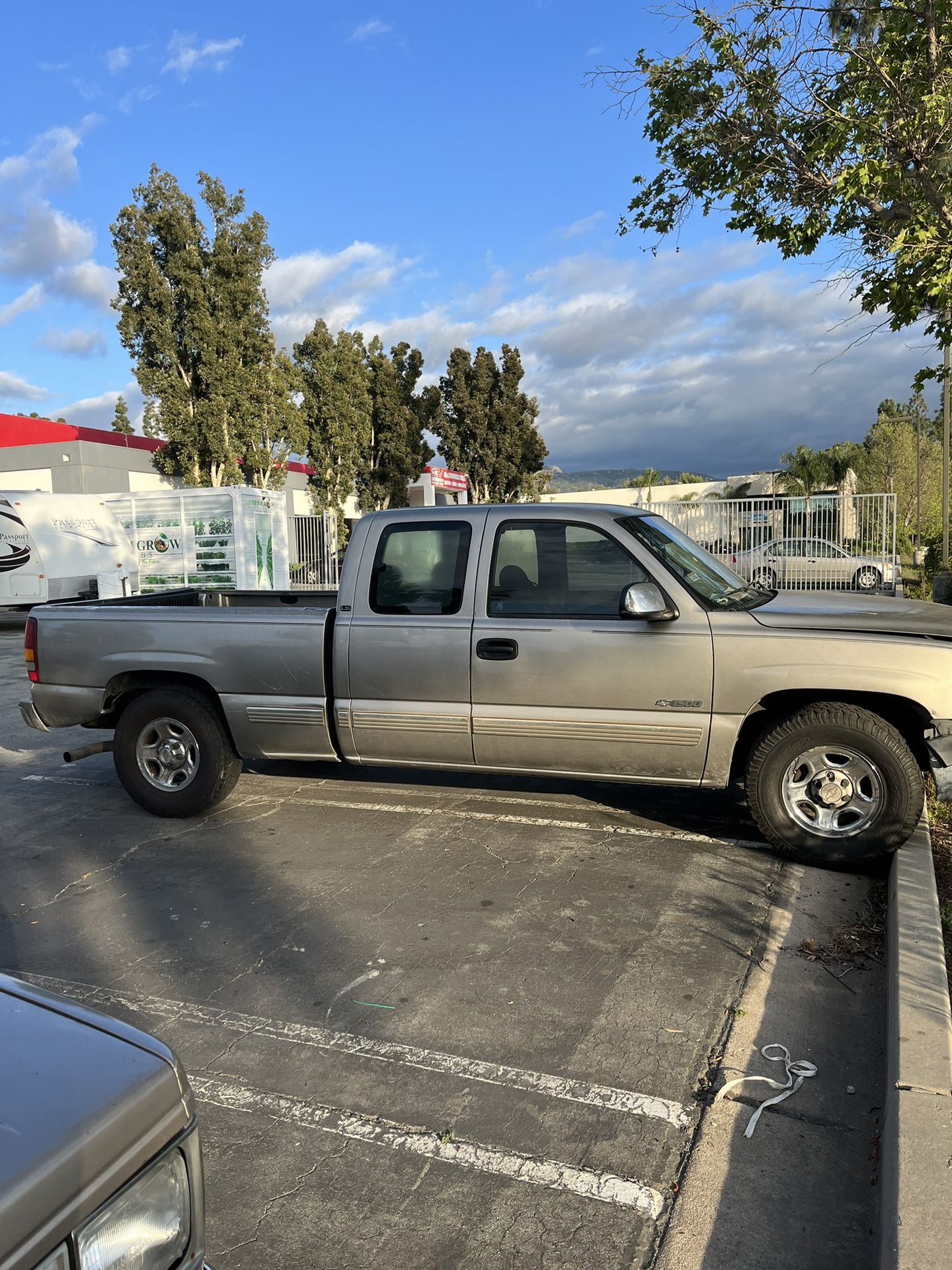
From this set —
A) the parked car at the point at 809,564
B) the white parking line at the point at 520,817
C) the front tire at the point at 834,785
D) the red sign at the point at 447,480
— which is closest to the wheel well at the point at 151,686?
the white parking line at the point at 520,817

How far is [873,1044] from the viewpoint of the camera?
3.42m

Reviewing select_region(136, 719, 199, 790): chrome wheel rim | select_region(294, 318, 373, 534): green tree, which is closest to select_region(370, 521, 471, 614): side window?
select_region(136, 719, 199, 790): chrome wheel rim

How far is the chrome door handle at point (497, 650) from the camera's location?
210 inches

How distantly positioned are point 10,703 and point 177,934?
801cm

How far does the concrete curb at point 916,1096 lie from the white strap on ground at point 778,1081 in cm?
30

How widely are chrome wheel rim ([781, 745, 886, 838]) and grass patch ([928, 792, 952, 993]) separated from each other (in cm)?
43

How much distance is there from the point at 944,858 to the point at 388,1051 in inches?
128

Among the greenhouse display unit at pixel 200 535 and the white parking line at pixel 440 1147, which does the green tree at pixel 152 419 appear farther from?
the white parking line at pixel 440 1147

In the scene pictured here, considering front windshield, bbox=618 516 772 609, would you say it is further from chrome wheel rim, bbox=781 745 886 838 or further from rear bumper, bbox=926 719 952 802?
rear bumper, bbox=926 719 952 802

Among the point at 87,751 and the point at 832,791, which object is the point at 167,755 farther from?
the point at 832,791

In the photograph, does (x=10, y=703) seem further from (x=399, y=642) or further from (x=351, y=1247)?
(x=351, y=1247)

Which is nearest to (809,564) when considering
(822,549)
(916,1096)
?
(822,549)

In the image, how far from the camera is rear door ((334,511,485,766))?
5.50 meters

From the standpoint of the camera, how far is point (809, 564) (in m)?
21.8
